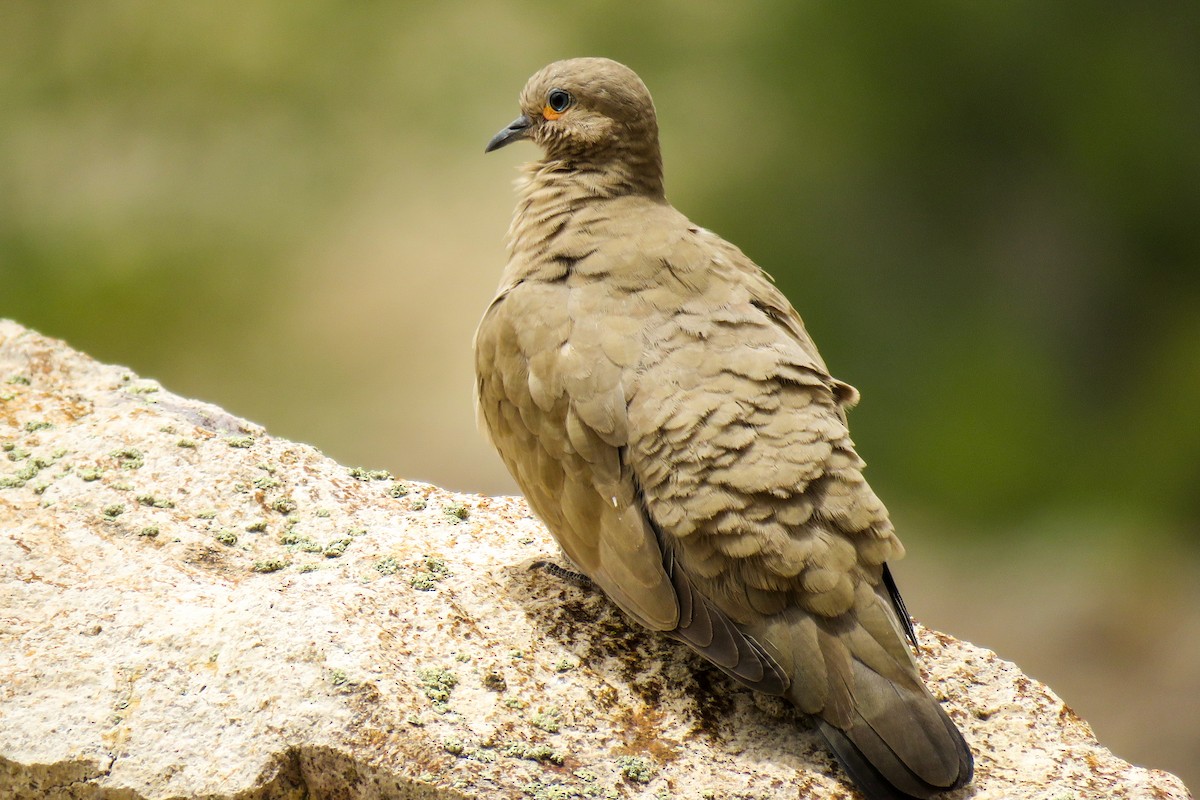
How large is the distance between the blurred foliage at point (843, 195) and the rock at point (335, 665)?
4265mm

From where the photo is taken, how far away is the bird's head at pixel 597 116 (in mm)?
3969

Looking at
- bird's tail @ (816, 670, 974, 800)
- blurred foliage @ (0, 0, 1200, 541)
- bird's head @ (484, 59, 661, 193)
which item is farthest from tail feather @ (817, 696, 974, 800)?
blurred foliage @ (0, 0, 1200, 541)

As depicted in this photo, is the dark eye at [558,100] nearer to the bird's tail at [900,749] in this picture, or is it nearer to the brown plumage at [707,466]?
the brown plumage at [707,466]

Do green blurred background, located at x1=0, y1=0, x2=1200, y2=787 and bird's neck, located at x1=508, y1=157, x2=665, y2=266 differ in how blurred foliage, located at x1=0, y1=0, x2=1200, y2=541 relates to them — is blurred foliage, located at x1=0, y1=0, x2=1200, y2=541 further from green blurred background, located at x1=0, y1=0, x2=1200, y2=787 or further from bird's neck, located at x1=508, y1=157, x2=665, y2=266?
bird's neck, located at x1=508, y1=157, x2=665, y2=266

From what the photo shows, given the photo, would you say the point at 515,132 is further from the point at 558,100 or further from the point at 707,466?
the point at 707,466

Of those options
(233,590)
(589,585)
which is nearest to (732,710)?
(589,585)

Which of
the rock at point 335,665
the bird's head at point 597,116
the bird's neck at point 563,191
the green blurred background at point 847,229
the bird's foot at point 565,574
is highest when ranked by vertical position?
the green blurred background at point 847,229

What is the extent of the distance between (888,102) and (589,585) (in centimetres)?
524

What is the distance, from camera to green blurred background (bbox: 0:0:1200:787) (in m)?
7.75

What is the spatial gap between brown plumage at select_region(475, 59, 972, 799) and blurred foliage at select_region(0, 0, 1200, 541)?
4.22 m

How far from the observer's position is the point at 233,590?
3211 millimetres

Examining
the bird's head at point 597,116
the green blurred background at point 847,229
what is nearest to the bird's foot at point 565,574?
the bird's head at point 597,116

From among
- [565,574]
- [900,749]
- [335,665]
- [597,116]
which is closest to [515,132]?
[597,116]

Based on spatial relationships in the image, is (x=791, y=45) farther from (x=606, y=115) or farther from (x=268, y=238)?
(x=606, y=115)
